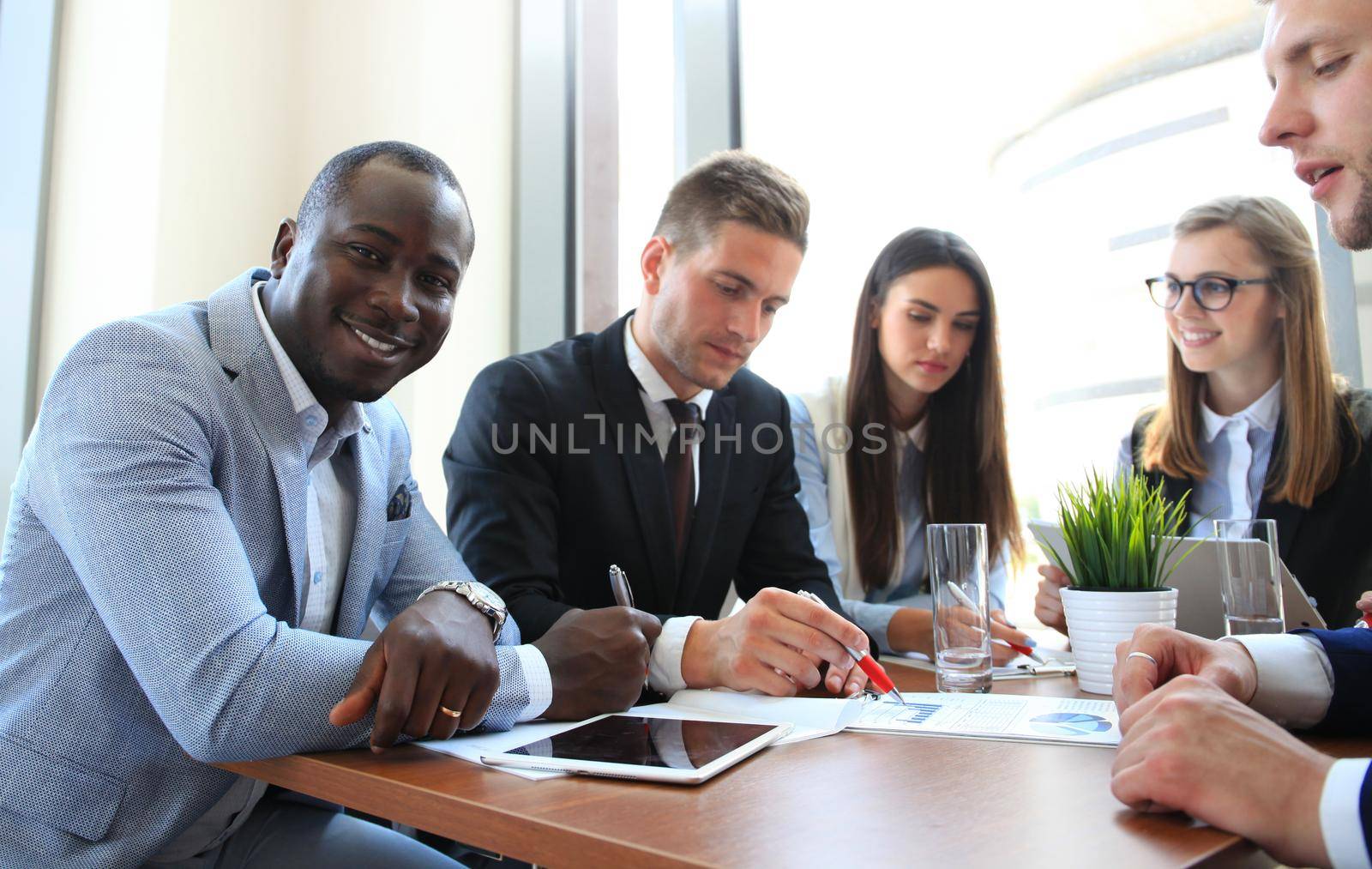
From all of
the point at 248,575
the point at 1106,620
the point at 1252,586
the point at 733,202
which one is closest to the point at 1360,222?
the point at 1252,586

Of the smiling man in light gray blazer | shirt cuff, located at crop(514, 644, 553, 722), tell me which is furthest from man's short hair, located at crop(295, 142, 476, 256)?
shirt cuff, located at crop(514, 644, 553, 722)

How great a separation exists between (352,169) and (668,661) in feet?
2.92

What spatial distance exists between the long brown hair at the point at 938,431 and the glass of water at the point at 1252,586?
1119mm

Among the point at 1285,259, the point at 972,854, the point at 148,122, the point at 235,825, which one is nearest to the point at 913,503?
the point at 1285,259

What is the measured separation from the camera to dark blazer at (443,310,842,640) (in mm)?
1806

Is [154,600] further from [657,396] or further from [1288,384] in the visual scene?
[1288,384]

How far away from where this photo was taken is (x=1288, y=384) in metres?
2.21

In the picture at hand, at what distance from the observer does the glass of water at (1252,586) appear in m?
1.29

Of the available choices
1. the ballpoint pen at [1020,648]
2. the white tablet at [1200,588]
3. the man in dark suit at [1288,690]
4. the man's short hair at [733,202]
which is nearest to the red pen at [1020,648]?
the ballpoint pen at [1020,648]

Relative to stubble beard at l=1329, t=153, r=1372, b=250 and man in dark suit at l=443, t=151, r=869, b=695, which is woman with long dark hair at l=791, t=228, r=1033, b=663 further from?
stubble beard at l=1329, t=153, r=1372, b=250

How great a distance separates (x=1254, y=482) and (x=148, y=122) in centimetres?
346

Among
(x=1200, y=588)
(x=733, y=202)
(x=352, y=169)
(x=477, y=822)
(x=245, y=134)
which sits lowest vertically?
(x=477, y=822)

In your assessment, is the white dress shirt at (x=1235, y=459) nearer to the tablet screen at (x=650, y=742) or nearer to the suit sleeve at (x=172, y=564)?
the tablet screen at (x=650, y=742)

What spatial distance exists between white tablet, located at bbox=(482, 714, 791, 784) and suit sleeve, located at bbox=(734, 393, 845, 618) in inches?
42.9
